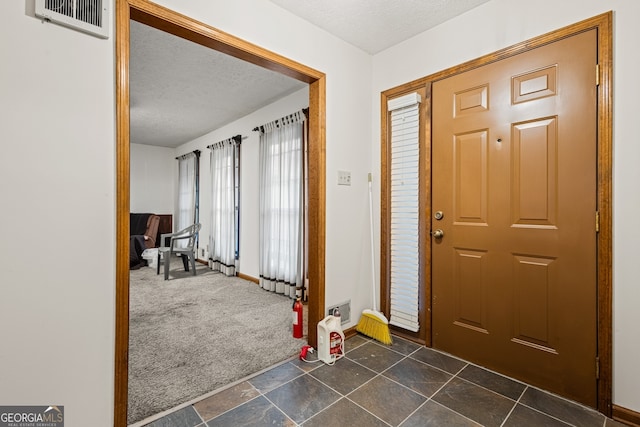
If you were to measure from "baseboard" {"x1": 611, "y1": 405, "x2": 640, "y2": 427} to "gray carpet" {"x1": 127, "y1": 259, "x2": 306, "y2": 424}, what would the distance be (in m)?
1.82

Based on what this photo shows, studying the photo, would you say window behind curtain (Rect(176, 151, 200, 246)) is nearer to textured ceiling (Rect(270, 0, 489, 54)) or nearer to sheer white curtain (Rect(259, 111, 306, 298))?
sheer white curtain (Rect(259, 111, 306, 298))

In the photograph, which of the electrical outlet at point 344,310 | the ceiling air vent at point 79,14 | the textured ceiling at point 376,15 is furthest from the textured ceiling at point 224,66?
the electrical outlet at point 344,310

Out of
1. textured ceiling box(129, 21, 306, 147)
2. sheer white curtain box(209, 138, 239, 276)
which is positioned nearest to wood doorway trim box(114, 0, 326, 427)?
textured ceiling box(129, 21, 306, 147)

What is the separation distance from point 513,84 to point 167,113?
4.39m

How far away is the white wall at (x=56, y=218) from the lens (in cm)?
119

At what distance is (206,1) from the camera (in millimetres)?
1682

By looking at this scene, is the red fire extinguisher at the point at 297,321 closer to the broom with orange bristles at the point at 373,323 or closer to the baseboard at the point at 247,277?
the broom with orange bristles at the point at 373,323

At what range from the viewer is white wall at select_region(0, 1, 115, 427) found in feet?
3.90

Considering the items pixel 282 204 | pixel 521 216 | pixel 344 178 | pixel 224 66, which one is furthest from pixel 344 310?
pixel 224 66

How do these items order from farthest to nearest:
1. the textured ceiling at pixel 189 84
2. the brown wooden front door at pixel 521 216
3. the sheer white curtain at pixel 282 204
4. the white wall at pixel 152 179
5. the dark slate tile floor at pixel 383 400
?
1. the white wall at pixel 152 179
2. the sheer white curtain at pixel 282 204
3. the textured ceiling at pixel 189 84
4. the brown wooden front door at pixel 521 216
5. the dark slate tile floor at pixel 383 400

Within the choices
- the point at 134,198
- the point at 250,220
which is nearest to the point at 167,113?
the point at 250,220

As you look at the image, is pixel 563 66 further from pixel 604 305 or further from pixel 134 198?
pixel 134 198

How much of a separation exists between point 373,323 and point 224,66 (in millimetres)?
2782

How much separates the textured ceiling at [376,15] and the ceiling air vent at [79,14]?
3.39ft
